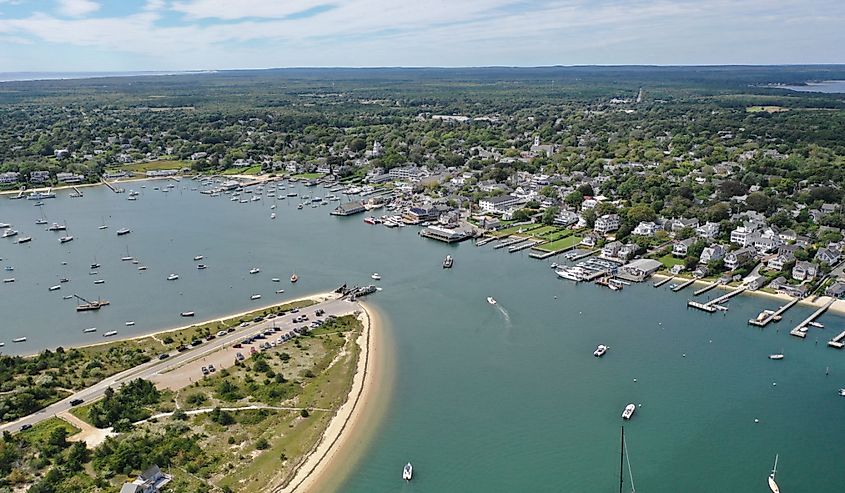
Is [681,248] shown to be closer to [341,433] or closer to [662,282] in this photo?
[662,282]

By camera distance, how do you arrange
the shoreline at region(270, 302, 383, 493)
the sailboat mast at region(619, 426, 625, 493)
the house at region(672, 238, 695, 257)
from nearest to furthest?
the sailboat mast at region(619, 426, 625, 493) → the shoreline at region(270, 302, 383, 493) → the house at region(672, 238, 695, 257)

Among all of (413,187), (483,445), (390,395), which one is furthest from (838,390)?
(413,187)

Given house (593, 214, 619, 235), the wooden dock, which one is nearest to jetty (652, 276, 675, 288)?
house (593, 214, 619, 235)

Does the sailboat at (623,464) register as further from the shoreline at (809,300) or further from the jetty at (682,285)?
the shoreline at (809,300)

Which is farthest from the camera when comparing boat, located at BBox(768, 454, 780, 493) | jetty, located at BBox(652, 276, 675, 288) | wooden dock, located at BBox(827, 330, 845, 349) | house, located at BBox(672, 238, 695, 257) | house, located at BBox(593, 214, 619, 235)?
Result: house, located at BBox(593, 214, 619, 235)

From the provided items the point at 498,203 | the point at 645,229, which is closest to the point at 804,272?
the point at 645,229

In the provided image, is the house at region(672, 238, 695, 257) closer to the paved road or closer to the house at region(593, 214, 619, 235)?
the house at region(593, 214, 619, 235)

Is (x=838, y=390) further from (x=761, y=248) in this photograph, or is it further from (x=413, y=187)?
(x=413, y=187)
